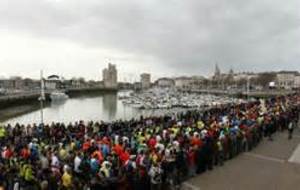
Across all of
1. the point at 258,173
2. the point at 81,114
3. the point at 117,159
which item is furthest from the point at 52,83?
the point at 117,159

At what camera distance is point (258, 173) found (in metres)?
16.6

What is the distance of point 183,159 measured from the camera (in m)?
14.9

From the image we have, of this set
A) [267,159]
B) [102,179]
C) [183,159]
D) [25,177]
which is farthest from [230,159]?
[25,177]

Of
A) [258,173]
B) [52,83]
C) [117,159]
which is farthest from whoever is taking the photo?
[52,83]

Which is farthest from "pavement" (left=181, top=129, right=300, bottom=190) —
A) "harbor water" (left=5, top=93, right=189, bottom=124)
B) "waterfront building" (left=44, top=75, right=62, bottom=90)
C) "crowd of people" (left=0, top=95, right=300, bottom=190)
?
"waterfront building" (left=44, top=75, right=62, bottom=90)

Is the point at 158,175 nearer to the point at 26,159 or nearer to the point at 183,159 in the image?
the point at 183,159

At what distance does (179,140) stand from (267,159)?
16.5 feet

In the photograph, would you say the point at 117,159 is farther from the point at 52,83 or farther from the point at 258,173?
the point at 52,83

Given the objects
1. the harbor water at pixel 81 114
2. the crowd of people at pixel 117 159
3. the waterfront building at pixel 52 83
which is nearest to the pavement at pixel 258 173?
the crowd of people at pixel 117 159

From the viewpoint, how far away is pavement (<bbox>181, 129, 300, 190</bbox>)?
48.1 feet

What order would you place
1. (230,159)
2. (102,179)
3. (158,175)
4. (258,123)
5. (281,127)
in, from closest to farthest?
(102,179)
(158,175)
(230,159)
(258,123)
(281,127)

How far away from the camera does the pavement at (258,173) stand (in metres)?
14.7

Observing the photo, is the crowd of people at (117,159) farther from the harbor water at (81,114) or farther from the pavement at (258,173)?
the harbor water at (81,114)

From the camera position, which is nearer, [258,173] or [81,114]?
[258,173]
